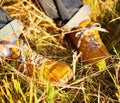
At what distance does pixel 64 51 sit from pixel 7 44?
0.27 m

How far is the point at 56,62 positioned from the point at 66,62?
11 cm

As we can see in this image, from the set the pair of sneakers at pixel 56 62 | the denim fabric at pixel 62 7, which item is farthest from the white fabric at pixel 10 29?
the denim fabric at pixel 62 7

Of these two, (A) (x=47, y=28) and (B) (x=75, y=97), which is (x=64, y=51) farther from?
(B) (x=75, y=97)

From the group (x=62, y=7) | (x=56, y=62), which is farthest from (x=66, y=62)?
(x=62, y=7)

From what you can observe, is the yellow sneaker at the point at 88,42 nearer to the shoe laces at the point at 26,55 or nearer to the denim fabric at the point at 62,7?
the denim fabric at the point at 62,7

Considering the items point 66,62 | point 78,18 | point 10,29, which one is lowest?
point 66,62

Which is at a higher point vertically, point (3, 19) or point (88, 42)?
point (3, 19)

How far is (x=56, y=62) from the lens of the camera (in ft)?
4.66

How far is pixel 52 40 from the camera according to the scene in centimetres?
167

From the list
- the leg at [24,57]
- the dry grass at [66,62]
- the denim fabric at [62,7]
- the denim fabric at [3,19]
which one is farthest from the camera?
the denim fabric at [62,7]

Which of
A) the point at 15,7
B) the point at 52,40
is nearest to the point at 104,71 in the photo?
the point at 52,40

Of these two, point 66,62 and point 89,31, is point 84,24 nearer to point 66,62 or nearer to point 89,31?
point 89,31

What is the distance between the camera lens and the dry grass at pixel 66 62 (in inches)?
46.6

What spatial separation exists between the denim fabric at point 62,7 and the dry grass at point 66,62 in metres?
0.07
